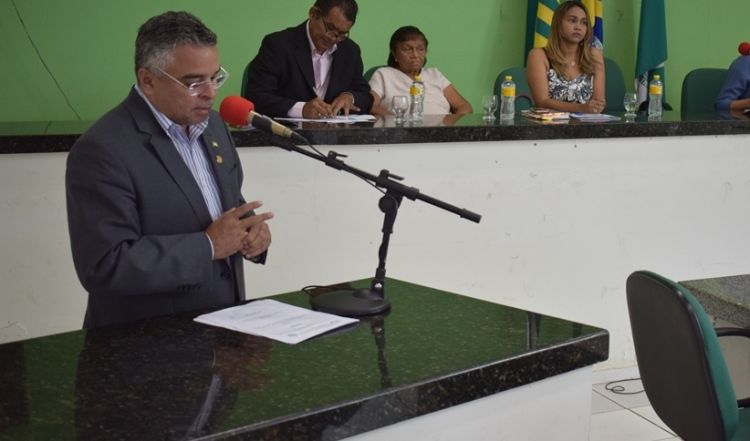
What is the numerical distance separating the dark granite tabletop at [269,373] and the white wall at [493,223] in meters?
1.34

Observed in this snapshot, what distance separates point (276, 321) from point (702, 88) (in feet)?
13.3

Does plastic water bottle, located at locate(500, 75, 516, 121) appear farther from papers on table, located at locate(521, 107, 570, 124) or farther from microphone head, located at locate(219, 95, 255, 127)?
microphone head, located at locate(219, 95, 255, 127)

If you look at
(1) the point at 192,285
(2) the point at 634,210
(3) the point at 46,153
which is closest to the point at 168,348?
(1) the point at 192,285

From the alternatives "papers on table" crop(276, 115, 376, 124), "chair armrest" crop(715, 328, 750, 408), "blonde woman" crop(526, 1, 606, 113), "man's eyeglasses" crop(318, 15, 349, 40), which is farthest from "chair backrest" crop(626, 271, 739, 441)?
"blonde woman" crop(526, 1, 606, 113)

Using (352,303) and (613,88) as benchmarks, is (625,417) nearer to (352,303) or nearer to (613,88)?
(352,303)

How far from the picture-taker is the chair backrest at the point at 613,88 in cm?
523

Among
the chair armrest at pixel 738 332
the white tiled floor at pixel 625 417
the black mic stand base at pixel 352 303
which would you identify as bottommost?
Result: the white tiled floor at pixel 625 417

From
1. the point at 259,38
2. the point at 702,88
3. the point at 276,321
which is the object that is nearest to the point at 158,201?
the point at 276,321

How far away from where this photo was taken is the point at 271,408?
136 centimetres

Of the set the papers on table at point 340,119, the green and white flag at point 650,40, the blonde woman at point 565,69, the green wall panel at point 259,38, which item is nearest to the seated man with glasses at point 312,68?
the papers on table at point 340,119

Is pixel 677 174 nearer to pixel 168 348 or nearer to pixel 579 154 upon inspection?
pixel 579 154

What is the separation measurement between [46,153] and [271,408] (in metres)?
1.84

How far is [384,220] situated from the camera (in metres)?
1.88

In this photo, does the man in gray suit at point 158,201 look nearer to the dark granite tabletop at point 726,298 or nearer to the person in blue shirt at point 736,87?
the dark granite tabletop at point 726,298
